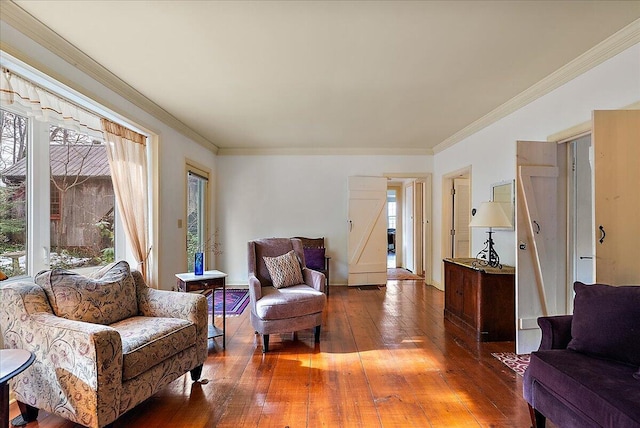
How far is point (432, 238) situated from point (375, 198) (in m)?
1.30

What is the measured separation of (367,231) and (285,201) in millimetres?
1617

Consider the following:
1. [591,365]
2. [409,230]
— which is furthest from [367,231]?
[591,365]

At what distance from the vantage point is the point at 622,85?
2.30 metres

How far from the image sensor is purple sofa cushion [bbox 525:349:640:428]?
135 cm

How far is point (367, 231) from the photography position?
18.9ft

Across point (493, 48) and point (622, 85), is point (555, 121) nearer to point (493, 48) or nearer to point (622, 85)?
point (622, 85)

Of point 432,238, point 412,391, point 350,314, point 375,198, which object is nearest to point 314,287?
point 350,314

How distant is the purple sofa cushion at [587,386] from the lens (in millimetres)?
1346

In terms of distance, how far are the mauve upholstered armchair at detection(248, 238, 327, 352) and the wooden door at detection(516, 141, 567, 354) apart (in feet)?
6.12

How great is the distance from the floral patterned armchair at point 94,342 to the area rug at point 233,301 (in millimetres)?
1622

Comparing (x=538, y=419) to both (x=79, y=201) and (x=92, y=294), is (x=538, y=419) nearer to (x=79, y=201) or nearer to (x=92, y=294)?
(x=92, y=294)

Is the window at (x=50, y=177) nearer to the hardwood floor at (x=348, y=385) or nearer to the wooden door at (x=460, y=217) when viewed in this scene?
the hardwood floor at (x=348, y=385)

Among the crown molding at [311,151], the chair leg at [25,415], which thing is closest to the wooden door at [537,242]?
the crown molding at [311,151]

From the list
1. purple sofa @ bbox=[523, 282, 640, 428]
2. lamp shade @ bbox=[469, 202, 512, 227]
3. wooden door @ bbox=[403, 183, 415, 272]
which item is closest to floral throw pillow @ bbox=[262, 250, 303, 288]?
lamp shade @ bbox=[469, 202, 512, 227]
